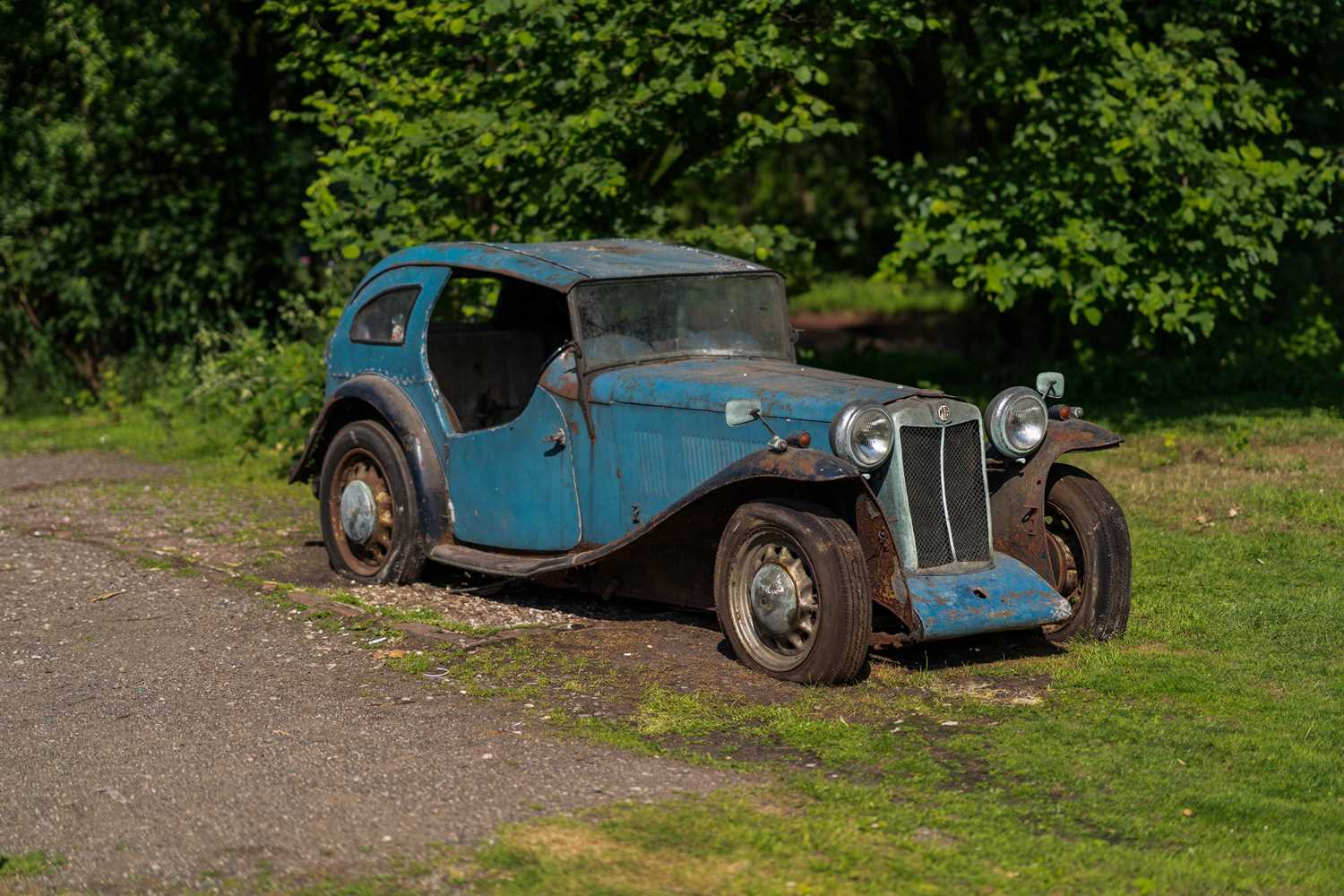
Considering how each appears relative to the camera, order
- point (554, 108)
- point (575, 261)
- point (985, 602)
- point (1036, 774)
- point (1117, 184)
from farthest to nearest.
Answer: point (1117, 184) < point (554, 108) < point (575, 261) < point (985, 602) < point (1036, 774)

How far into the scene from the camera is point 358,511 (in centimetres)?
867

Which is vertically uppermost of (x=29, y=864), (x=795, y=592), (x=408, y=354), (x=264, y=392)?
(x=408, y=354)

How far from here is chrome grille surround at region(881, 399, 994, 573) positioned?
6.73 meters

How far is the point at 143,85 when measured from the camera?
1540cm

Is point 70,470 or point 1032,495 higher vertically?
point 70,470

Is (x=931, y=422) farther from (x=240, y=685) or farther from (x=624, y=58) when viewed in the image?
(x=624, y=58)

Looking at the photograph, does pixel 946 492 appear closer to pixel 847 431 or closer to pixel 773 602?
pixel 847 431

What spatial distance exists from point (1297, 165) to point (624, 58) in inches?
197

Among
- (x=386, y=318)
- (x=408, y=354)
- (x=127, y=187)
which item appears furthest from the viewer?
(x=127, y=187)

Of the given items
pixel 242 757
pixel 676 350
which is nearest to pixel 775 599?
pixel 676 350

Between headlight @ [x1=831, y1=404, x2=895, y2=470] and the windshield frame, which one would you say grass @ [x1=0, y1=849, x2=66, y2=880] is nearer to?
headlight @ [x1=831, y1=404, x2=895, y2=470]

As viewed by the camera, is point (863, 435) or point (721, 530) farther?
point (721, 530)

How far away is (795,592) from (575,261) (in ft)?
7.62

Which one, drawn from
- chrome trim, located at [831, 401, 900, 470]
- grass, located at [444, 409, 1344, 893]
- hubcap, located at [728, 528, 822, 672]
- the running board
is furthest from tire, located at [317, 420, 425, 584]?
chrome trim, located at [831, 401, 900, 470]
